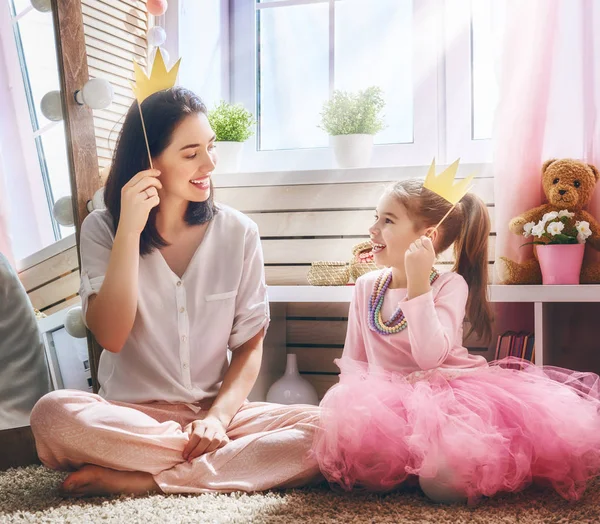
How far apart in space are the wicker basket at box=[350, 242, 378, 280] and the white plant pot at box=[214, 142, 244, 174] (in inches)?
24.2

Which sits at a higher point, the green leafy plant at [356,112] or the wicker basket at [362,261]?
the green leafy plant at [356,112]

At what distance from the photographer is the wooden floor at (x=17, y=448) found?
67.3 inches

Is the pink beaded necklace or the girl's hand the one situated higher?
the girl's hand

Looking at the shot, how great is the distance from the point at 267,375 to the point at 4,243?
2.87 feet

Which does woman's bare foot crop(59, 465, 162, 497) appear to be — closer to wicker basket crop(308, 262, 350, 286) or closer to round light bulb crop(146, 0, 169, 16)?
wicker basket crop(308, 262, 350, 286)

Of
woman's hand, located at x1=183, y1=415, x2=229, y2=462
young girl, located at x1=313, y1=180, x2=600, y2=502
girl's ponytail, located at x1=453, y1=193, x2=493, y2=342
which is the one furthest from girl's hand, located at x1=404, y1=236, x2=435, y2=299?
woman's hand, located at x1=183, y1=415, x2=229, y2=462

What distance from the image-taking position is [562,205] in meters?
2.00

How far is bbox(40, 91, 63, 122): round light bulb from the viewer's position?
1891 millimetres

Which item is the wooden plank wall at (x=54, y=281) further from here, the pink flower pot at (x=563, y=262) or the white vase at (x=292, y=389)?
the pink flower pot at (x=563, y=262)

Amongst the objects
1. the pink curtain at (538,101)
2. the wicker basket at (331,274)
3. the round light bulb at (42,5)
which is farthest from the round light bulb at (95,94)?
the pink curtain at (538,101)

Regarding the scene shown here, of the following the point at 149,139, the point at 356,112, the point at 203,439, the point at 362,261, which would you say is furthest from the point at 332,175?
the point at 203,439

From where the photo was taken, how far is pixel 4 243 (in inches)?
70.5

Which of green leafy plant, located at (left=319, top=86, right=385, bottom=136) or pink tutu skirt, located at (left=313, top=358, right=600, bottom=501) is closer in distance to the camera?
pink tutu skirt, located at (left=313, top=358, right=600, bottom=501)

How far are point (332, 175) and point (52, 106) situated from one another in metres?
0.87
